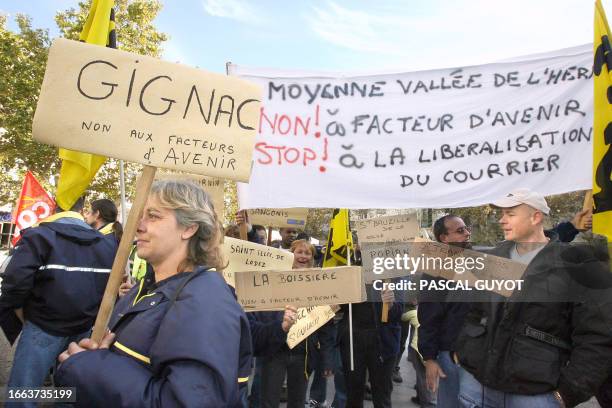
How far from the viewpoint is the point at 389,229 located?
4645 mm

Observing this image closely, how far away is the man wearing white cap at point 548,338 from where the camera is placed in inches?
90.7

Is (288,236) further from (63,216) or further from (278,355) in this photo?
(63,216)

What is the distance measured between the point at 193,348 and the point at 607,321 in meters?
2.09

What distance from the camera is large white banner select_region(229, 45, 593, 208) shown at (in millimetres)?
→ 2945

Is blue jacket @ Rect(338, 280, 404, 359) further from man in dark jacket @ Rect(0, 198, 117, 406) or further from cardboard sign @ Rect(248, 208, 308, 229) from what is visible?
man in dark jacket @ Rect(0, 198, 117, 406)

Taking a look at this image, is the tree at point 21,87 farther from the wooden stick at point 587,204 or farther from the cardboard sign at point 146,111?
the wooden stick at point 587,204

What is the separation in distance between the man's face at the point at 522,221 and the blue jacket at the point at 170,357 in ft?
6.35

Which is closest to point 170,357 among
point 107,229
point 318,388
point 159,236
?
point 159,236

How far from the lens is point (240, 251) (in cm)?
358

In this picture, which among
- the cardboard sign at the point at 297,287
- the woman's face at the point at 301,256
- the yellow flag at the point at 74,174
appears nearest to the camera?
the yellow flag at the point at 74,174

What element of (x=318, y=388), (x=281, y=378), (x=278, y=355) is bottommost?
(x=318, y=388)

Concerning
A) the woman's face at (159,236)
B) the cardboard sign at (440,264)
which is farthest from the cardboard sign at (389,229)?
the woman's face at (159,236)

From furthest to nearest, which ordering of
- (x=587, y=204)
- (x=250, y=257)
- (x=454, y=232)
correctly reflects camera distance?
(x=454, y=232)
(x=250, y=257)
(x=587, y=204)

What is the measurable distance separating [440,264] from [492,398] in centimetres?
109
